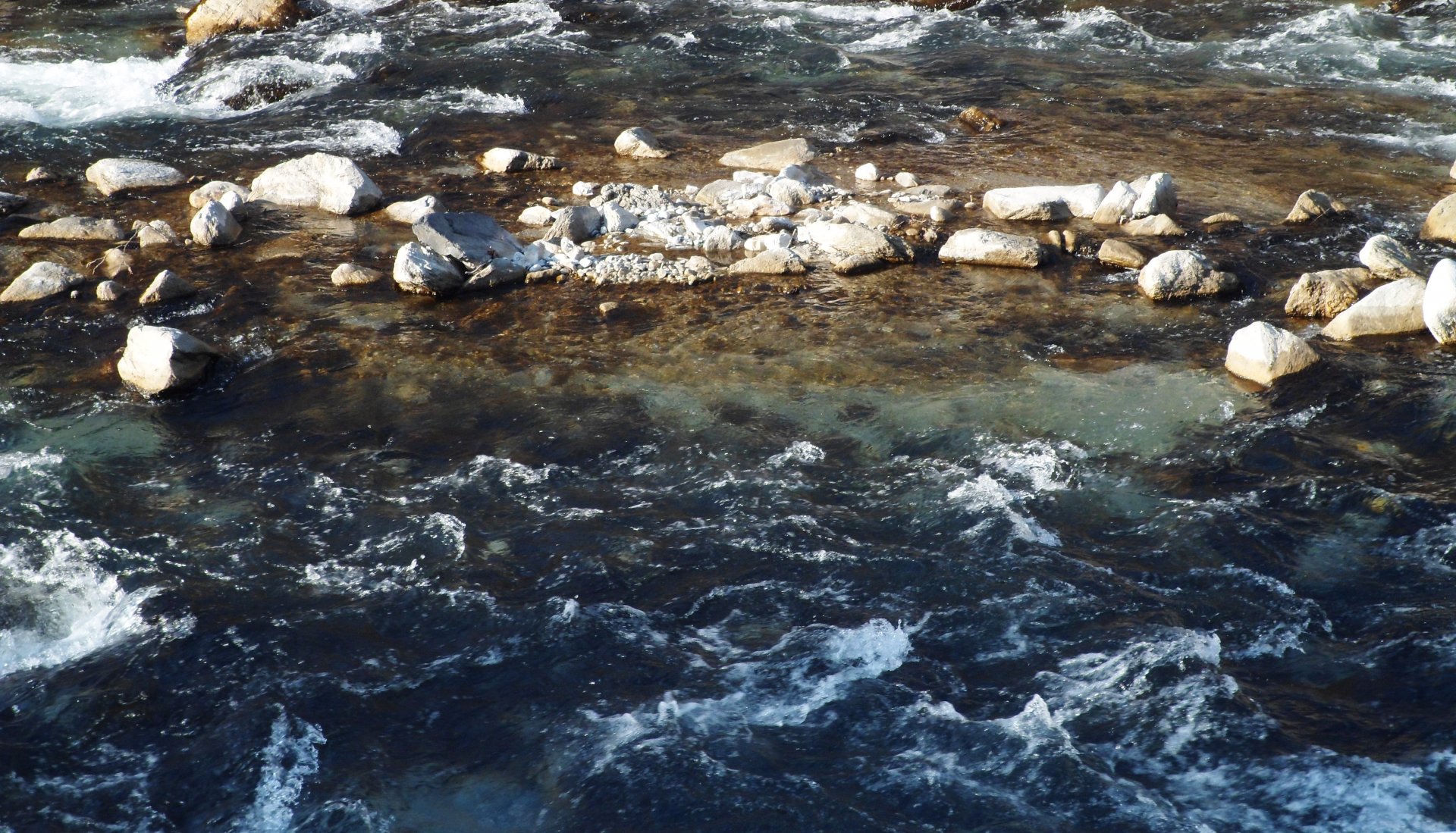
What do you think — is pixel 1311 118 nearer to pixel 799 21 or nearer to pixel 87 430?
pixel 799 21

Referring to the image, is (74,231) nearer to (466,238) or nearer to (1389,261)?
(466,238)

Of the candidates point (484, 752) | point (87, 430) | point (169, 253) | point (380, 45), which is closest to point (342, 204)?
point (169, 253)

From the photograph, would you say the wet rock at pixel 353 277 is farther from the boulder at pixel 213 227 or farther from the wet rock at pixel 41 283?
the wet rock at pixel 41 283

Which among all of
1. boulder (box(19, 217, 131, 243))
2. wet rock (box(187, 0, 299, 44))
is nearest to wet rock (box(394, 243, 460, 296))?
boulder (box(19, 217, 131, 243))

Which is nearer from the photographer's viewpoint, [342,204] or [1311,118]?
[342,204]

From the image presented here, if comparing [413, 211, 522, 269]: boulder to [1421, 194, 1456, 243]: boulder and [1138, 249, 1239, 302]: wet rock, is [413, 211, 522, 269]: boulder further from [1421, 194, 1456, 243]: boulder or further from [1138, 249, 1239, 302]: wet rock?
[1421, 194, 1456, 243]: boulder

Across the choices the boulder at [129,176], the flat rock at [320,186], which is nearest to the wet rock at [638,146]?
the flat rock at [320,186]
